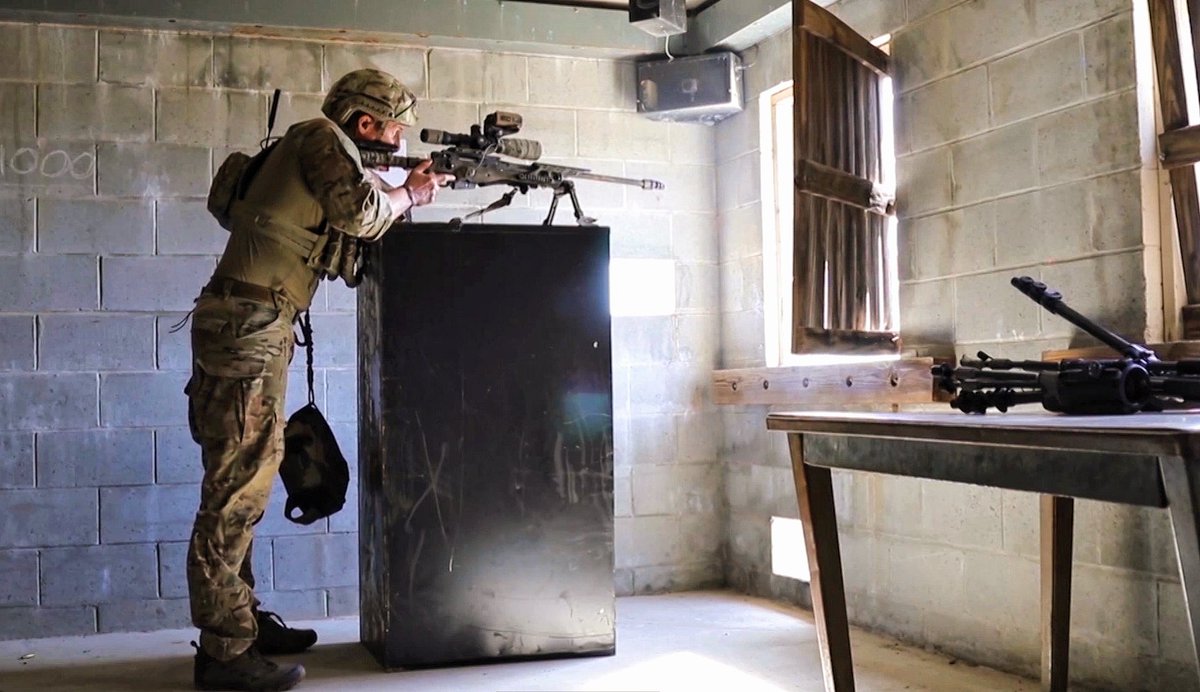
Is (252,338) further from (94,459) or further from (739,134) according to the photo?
(739,134)

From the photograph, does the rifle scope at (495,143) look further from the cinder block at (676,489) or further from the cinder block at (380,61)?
the cinder block at (676,489)

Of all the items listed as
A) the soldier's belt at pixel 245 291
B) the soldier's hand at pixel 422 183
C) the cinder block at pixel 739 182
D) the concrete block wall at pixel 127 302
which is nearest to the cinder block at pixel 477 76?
the concrete block wall at pixel 127 302

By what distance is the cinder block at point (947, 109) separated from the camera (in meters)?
3.24

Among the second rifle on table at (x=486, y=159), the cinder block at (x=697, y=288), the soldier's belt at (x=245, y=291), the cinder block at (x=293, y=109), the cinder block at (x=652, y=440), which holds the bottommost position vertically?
the cinder block at (x=652, y=440)

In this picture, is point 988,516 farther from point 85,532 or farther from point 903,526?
point 85,532

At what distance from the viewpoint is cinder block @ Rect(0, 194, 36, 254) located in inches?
154

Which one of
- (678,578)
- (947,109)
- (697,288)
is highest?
(947,109)

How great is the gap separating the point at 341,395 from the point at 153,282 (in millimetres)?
782

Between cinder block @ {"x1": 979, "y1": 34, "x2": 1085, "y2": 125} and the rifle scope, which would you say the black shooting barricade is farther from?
cinder block @ {"x1": 979, "y1": 34, "x2": 1085, "y2": 125}

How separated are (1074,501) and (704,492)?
2013 millimetres

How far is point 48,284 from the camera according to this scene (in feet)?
12.9

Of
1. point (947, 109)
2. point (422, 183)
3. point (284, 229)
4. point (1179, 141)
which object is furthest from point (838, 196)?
point (284, 229)

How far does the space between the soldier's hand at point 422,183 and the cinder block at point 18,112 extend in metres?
1.57

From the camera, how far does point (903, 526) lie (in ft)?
11.7
